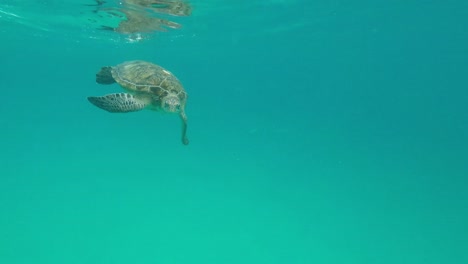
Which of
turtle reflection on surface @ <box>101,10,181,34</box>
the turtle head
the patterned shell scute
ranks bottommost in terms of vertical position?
turtle reflection on surface @ <box>101,10,181,34</box>

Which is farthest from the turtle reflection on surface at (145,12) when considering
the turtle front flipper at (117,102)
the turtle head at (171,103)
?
the turtle front flipper at (117,102)

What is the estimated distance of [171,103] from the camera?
27.7ft

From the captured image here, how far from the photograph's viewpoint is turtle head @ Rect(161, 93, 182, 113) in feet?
27.7

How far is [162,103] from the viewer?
869 centimetres

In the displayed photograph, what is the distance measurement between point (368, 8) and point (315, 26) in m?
4.33

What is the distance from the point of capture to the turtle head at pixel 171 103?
8.45 metres

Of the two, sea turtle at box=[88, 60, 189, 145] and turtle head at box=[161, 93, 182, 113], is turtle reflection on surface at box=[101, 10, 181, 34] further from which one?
turtle head at box=[161, 93, 182, 113]

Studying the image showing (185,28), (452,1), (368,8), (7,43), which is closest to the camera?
(452,1)

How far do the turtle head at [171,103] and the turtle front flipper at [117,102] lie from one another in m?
0.51

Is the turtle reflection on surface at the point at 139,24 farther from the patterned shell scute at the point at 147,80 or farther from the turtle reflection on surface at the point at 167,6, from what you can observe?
the patterned shell scute at the point at 147,80

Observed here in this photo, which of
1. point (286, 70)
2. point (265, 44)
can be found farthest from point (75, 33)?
point (286, 70)

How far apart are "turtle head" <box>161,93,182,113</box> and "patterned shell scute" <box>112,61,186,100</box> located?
13cm

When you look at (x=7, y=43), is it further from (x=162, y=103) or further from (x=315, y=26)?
(x=162, y=103)

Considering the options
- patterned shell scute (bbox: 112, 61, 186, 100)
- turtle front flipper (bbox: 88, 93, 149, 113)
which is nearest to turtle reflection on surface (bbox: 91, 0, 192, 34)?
patterned shell scute (bbox: 112, 61, 186, 100)
